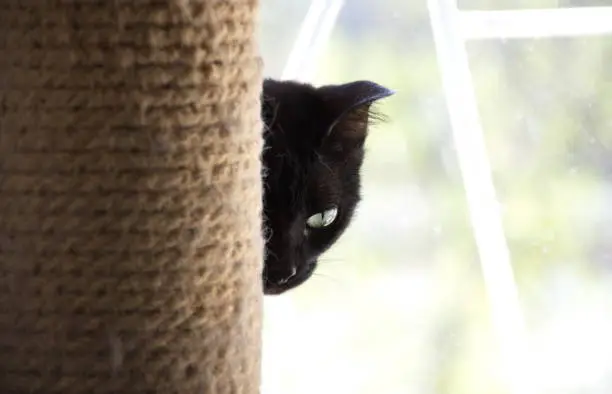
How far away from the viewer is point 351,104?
972mm

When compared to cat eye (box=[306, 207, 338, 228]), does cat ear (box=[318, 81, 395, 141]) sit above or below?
above

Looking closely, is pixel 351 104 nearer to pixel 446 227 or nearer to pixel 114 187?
pixel 114 187

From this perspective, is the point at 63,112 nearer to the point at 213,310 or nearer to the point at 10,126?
the point at 10,126

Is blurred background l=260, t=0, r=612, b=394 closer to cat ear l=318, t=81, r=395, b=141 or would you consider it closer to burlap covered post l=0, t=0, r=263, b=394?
cat ear l=318, t=81, r=395, b=141

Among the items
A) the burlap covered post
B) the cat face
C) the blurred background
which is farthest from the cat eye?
the burlap covered post

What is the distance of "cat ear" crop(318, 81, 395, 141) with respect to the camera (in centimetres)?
93

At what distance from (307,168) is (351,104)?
0.10 meters

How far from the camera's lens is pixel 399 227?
1.59 meters

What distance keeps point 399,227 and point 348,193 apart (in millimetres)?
520

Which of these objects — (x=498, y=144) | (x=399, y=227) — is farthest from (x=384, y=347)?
(x=498, y=144)

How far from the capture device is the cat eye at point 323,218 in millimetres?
1071

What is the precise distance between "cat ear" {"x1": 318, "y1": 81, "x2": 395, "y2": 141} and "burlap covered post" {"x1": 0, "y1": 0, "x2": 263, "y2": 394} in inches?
16.7

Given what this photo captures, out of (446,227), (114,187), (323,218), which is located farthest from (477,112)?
(114,187)

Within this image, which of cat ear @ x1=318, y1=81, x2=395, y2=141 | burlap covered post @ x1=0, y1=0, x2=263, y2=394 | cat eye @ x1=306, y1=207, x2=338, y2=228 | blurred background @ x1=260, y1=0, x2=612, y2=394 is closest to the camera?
burlap covered post @ x1=0, y1=0, x2=263, y2=394
